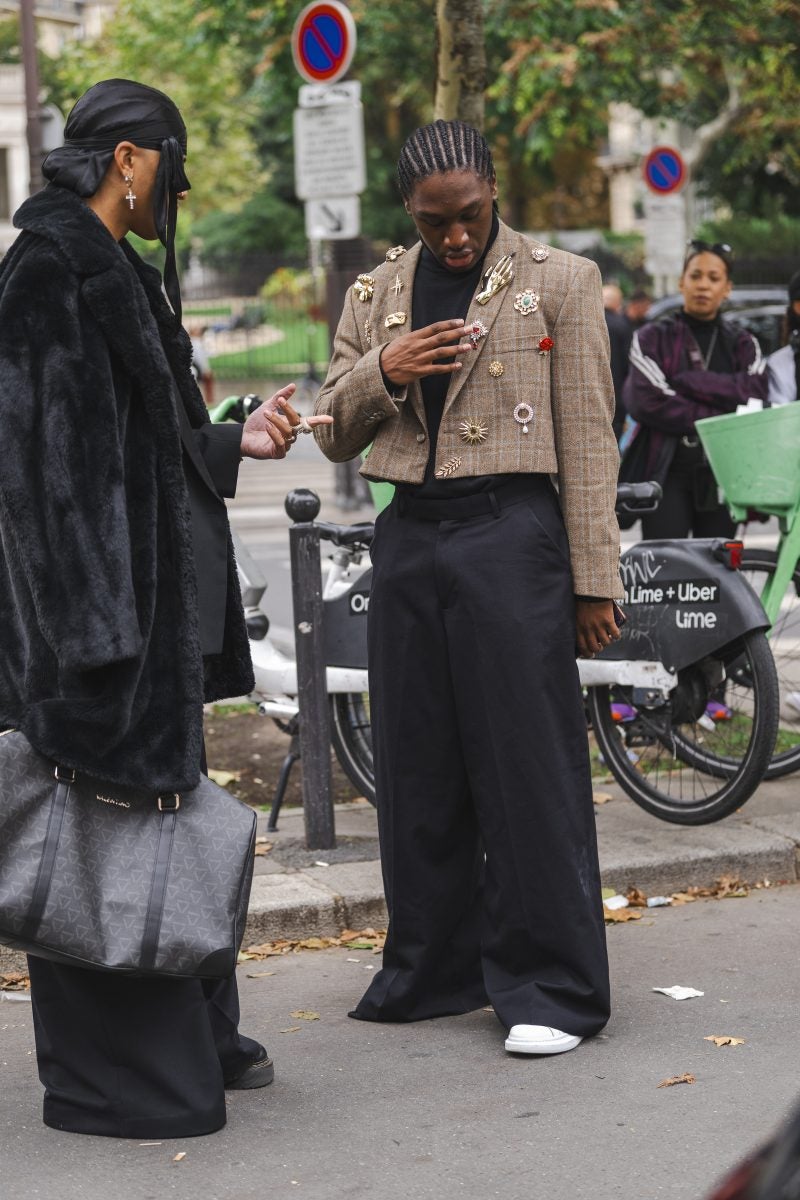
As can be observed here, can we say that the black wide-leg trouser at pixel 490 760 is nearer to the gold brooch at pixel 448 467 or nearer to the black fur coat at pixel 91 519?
the gold brooch at pixel 448 467

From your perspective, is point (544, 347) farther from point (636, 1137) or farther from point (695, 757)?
point (695, 757)

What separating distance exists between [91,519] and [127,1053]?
1.06 metres

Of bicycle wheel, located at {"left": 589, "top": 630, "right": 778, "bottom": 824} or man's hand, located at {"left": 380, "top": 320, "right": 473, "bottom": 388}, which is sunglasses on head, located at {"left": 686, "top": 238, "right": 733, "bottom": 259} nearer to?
bicycle wheel, located at {"left": 589, "top": 630, "right": 778, "bottom": 824}

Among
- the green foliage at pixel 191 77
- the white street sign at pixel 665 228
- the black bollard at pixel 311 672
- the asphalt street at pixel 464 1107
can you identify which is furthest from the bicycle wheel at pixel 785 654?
the green foliage at pixel 191 77

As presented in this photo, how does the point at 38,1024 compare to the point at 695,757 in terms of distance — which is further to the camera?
the point at 695,757

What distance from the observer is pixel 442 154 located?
390 centimetres

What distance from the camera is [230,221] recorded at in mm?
52500

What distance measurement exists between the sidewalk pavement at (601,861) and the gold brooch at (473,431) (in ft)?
5.30

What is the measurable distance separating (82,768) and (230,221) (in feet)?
166

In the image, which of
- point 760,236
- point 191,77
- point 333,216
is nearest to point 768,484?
point 333,216

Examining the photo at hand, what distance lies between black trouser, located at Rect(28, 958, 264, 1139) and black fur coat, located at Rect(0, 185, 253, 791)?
0.46 m

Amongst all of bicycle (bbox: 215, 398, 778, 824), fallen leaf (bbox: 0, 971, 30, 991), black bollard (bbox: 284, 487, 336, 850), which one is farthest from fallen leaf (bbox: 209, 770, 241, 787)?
fallen leaf (bbox: 0, 971, 30, 991)

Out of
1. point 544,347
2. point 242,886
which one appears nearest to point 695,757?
point 544,347

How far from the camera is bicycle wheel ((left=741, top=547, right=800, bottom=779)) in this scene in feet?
20.3
